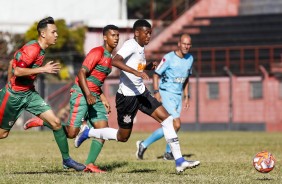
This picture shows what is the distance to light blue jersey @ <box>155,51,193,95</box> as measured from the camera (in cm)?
1723

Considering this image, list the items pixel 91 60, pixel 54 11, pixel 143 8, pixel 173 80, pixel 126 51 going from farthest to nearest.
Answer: pixel 143 8 < pixel 54 11 < pixel 173 80 < pixel 91 60 < pixel 126 51

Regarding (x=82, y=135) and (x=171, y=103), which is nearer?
(x=82, y=135)

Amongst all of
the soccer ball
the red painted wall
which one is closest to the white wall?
the red painted wall

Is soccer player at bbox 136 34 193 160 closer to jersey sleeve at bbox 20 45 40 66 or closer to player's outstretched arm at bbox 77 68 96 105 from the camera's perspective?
player's outstretched arm at bbox 77 68 96 105

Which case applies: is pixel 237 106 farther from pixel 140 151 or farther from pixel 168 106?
pixel 140 151

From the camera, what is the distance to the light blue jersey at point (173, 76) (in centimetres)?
1723

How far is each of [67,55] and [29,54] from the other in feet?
92.2

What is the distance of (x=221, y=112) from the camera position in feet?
113

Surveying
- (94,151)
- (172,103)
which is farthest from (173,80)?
(94,151)

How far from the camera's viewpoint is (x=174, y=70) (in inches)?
681

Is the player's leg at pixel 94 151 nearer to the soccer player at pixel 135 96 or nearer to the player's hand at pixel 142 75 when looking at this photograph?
the soccer player at pixel 135 96

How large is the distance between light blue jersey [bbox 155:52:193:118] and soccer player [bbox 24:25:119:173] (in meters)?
3.43

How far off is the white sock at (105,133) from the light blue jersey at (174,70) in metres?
3.76

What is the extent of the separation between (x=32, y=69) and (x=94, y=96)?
5.73 ft
